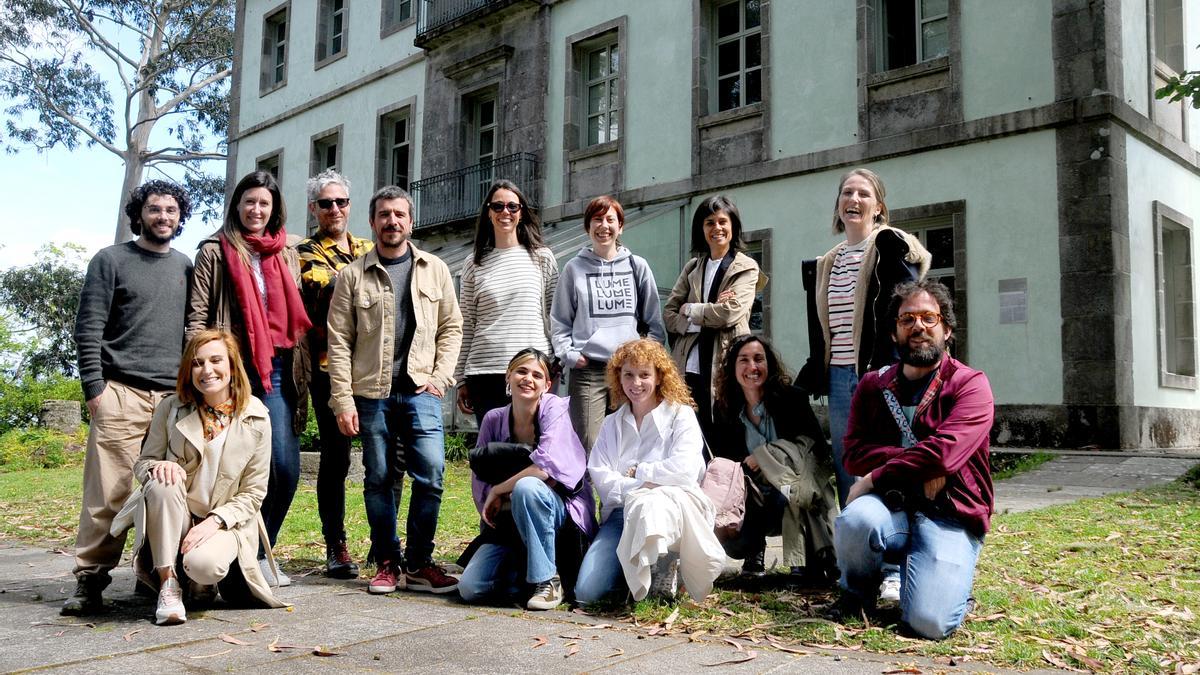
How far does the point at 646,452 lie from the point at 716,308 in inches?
39.4

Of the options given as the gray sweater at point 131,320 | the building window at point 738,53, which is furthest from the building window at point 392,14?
the gray sweater at point 131,320

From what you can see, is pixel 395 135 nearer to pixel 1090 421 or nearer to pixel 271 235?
pixel 1090 421

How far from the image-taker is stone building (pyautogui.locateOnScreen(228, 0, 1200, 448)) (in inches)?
416

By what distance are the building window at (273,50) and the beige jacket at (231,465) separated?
65.9 ft

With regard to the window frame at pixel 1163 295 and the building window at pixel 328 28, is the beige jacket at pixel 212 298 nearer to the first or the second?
the window frame at pixel 1163 295

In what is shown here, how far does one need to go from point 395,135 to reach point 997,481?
14.1 meters

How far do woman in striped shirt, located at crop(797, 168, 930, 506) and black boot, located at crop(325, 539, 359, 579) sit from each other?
2464 mm

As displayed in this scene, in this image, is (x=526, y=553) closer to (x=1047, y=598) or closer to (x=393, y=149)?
(x=1047, y=598)

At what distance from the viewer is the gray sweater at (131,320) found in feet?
14.5

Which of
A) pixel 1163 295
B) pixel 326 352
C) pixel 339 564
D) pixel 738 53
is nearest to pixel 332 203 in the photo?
pixel 326 352

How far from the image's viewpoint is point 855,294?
468 cm

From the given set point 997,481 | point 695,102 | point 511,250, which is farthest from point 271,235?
point 695,102

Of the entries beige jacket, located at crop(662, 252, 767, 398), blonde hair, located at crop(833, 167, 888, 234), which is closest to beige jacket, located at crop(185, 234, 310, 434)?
beige jacket, located at crop(662, 252, 767, 398)

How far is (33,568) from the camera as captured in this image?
18.3 feet
